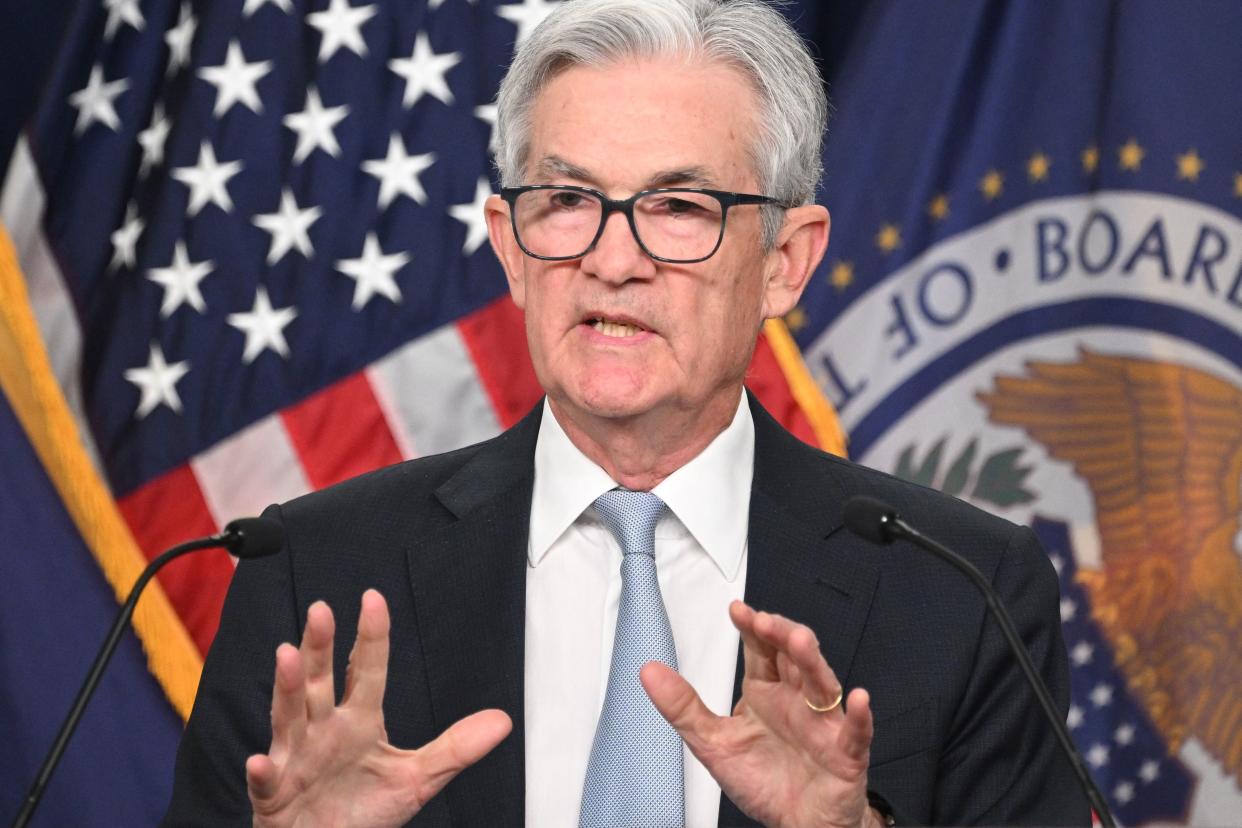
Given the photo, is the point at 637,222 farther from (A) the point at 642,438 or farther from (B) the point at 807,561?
(B) the point at 807,561

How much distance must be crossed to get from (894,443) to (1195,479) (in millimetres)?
600

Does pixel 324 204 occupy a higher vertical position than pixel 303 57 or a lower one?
lower

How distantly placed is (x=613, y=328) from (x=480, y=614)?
0.38m

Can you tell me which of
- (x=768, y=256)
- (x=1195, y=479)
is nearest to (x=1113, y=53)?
(x=1195, y=479)

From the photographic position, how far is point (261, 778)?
1426 millimetres

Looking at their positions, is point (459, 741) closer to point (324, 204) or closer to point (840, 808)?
point (840, 808)

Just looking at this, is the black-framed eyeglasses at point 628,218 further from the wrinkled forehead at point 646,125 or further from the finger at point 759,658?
the finger at point 759,658

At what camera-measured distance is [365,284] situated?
3041 millimetres

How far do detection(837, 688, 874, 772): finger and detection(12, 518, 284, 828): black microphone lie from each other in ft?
1.80

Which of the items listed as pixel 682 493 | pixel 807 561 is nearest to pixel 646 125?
pixel 682 493

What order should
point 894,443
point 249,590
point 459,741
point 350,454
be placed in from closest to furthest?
point 459,741 < point 249,590 < point 350,454 < point 894,443

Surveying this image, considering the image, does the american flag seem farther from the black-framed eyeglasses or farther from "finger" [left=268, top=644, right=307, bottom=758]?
"finger" [left=268, top=644, right=307, bottom=758]

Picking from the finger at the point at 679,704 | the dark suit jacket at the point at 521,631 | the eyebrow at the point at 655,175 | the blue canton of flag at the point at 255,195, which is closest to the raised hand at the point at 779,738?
the finger at the point at 679,704

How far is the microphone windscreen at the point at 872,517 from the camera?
1450 mm
